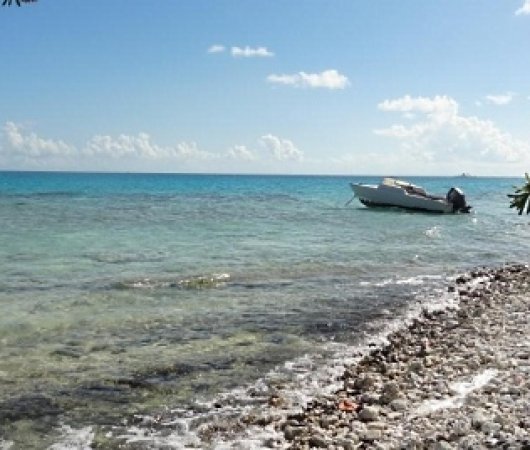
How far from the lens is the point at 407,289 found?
20.2 m

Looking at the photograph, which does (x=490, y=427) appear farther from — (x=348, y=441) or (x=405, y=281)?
(x=405, y=281)

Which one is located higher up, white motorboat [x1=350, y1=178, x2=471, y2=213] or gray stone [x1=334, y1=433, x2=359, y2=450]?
white motorboat [x1=350, y1=178, x2=471, y2=213]

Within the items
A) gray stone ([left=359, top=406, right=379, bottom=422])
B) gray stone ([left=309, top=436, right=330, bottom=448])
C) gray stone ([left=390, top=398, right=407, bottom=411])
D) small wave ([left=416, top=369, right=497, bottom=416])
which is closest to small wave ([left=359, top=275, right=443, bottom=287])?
small wave ([left=416, top=369, right=497, bottom=416])

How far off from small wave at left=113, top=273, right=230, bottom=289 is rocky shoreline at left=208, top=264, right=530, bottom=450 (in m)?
7.32

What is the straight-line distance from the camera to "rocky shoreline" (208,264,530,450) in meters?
8.12

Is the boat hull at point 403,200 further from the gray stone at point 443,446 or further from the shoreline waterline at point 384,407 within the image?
the gray stone at point 443,446

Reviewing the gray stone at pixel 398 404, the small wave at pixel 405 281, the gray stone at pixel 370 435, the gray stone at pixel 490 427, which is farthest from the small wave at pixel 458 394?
the small wave at pixel 405 281

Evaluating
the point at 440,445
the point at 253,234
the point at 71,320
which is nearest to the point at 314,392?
the point at 440,445

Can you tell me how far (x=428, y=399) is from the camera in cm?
966

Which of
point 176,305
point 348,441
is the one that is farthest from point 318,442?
point 176,305

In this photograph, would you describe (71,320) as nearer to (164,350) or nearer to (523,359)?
(164,350)

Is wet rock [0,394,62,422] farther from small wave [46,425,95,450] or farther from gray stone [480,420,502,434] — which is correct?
gray stone [480,420,502,434]

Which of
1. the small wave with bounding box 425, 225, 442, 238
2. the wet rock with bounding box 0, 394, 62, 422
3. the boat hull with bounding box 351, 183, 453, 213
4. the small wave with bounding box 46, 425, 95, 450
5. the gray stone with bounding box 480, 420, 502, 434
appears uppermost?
the boat hull with bounding box 351, 183, 453, 213

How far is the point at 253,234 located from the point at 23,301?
757 inches
